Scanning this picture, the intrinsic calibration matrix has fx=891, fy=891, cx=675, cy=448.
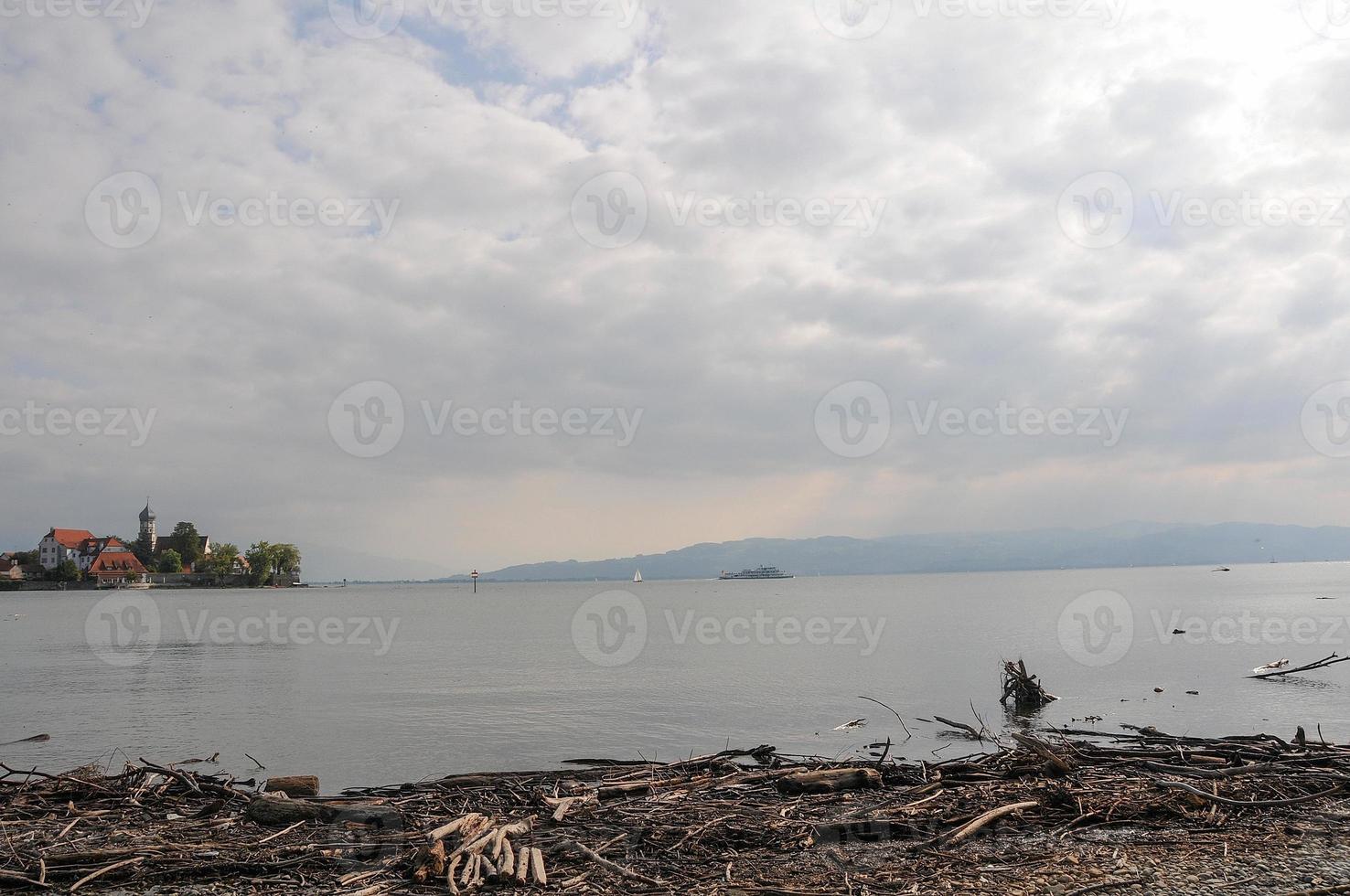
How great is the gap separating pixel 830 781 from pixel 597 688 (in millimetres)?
25293

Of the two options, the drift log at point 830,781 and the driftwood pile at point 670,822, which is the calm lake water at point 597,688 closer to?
the driftwood pile at point 670,822

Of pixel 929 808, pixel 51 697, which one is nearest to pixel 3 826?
pixel 929 808

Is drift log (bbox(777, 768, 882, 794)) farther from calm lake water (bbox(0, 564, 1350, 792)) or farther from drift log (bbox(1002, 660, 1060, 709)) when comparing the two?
drift log (bbox(1002, 660, 1060, 709))

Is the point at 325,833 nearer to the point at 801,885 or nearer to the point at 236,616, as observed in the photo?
the point at 801,885

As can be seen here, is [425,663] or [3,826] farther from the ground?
[3,826]

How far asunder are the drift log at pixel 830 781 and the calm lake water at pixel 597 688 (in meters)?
8.43

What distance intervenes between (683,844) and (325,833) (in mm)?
4433

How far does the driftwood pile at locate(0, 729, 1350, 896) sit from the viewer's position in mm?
9086

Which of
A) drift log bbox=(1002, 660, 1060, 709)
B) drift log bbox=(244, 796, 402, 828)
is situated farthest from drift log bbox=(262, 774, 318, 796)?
drift log bbox=(1002, 660, 1060, 709)

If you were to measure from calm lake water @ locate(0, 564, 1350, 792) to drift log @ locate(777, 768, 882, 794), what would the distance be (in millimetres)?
8434

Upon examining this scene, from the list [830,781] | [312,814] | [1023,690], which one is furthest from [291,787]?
[1023,690]

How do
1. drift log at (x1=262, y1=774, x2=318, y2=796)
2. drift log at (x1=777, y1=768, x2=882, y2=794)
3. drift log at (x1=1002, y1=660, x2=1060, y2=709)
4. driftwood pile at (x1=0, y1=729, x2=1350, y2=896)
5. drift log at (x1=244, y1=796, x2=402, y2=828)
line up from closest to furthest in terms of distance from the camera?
driftwood pile at (x1=0, y1=729, x2=1350, y2=896) → drift log at (x1=244, y1=796, x2=402, y2=828) → drift log at (x1=777, y1=768, x2=882, y2=794) → drift log at (x1=262, y1=774, x2=318, y2=796) → drift log at (x1=1002, y1=660, x2=1060, y2=709)

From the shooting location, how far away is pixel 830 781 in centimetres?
1302

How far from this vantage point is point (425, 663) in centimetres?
4972
